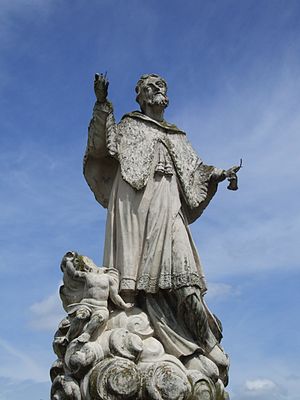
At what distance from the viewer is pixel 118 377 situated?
7.90 m

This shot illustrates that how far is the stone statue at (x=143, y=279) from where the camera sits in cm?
807

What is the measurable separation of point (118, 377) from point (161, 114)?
4193mm

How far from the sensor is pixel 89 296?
8602 millimetres

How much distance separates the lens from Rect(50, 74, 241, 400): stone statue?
807cm

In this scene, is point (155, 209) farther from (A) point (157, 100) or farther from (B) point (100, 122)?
(A) point (157, 100)

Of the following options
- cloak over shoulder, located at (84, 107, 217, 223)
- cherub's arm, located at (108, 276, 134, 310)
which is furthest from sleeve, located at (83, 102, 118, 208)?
cherub's arm, located at (108, 276, 134, 310)

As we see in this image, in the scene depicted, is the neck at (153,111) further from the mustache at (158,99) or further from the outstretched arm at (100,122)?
the outstretched arm at (100,122)

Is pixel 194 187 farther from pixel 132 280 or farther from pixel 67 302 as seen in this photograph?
pixel 67 302

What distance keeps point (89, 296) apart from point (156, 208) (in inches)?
61.9

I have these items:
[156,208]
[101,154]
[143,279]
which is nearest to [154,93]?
[101,154]

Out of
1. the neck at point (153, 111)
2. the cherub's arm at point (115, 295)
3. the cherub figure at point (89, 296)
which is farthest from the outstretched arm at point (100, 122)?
the cherub's arm at point (115, 295)

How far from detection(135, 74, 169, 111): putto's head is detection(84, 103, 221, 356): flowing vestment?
0.28 m

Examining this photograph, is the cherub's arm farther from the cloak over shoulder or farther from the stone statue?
the cloak over shoulder

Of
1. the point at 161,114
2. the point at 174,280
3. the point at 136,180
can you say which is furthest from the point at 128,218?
the point at 161,114
